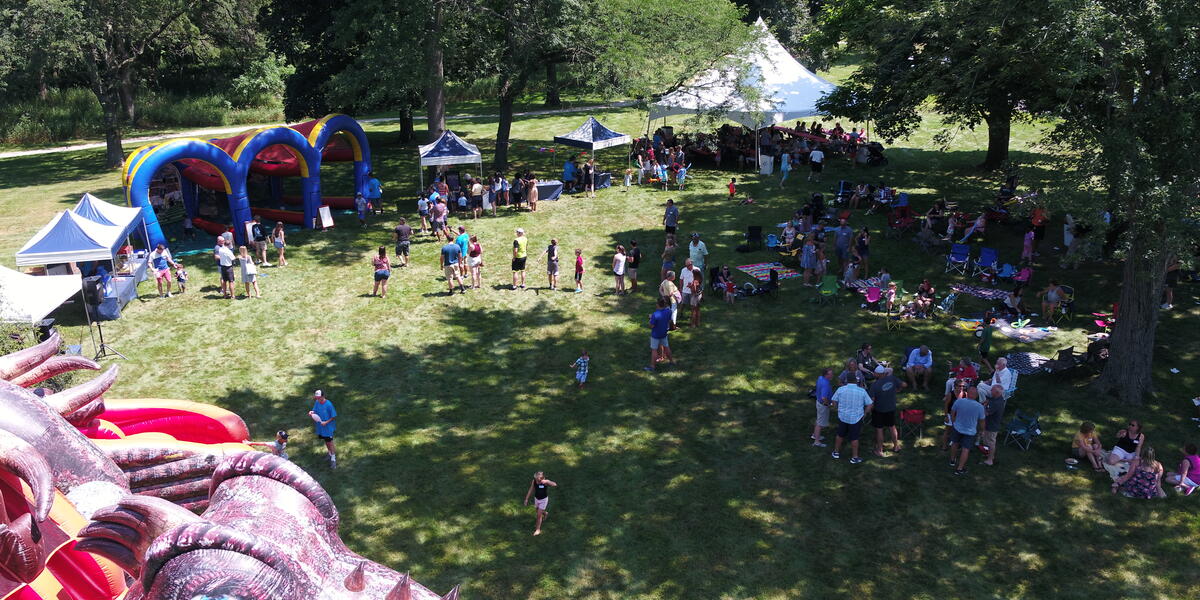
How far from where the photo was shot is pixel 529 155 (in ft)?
110

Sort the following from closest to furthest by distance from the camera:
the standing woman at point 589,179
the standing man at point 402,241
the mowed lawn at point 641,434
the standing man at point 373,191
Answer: the mowed lawn at point 641,434 < the standing man at point 402,241 < the standing man at point 373,191 < the standing woman at point 589,179

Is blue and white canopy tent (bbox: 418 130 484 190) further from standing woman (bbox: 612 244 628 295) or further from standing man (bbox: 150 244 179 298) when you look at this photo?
standing man (bbox: 150 244 179 298)

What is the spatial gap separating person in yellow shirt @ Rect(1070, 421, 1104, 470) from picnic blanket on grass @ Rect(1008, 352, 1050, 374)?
254cm

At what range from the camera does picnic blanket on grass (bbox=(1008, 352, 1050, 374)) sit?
15719 mm

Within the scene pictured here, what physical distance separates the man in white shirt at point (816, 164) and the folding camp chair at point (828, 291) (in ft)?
32.0

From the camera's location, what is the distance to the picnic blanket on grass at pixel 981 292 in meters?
18.8

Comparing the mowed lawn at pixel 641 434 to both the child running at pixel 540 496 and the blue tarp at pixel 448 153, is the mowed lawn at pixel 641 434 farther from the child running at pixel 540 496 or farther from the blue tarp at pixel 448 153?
the blue tarp at pixel 448 153

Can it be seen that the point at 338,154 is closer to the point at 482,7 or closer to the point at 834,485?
the point at 482,7

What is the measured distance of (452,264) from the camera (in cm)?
1989

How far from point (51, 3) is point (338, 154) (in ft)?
38.0

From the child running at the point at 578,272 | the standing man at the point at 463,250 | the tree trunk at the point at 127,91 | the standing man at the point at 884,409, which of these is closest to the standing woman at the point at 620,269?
the child running at the point at 578,272

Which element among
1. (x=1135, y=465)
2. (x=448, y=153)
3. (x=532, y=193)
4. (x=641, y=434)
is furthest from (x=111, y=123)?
(x=1135, y=465)

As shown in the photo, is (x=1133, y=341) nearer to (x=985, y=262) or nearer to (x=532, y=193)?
(x=985, y=262)

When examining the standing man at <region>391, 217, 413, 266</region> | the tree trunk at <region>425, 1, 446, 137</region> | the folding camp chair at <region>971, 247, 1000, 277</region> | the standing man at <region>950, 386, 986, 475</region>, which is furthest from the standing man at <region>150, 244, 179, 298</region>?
the folding camp chair at <region>971, 247, 1000, 277</region>
